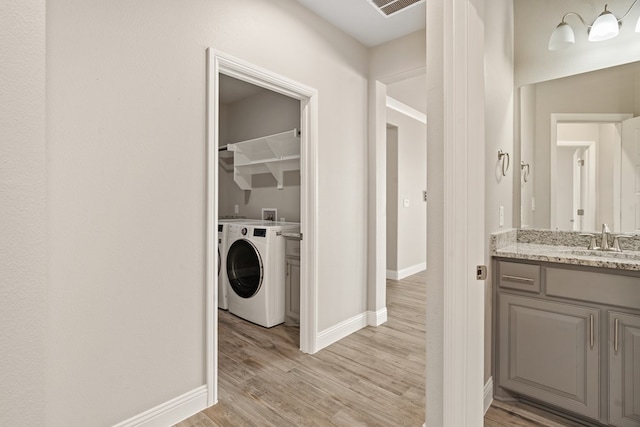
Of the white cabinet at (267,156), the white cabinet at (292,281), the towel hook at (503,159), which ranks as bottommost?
the white cabinet at (292,281)

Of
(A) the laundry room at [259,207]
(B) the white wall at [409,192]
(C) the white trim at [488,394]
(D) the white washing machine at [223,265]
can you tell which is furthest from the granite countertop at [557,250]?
(B) the white wall at [409,192]

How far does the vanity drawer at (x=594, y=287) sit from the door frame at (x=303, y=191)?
1.57m

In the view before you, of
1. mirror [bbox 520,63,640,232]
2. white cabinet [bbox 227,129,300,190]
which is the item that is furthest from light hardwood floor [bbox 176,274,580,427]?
white cabinet [bbox 227,129,300,190]

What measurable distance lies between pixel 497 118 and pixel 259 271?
7.50 feet

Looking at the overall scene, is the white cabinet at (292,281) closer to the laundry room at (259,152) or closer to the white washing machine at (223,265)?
the laundry room at (259,152)

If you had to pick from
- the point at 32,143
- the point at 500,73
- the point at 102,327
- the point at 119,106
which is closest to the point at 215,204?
the point at 119,106

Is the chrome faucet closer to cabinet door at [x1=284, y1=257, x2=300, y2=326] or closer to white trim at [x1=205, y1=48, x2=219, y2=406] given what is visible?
cabinet door at [x1=284, y1=257, x2=300, y2=326]

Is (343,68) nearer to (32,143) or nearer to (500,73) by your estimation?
→ (500,73)

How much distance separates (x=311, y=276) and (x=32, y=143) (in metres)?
1.97

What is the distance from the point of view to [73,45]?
4.54 ft

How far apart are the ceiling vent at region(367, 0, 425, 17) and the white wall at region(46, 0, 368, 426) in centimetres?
92

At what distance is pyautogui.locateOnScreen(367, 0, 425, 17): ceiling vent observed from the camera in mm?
2375

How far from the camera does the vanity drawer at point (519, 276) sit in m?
1.80

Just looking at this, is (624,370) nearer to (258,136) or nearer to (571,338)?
(571,338)
